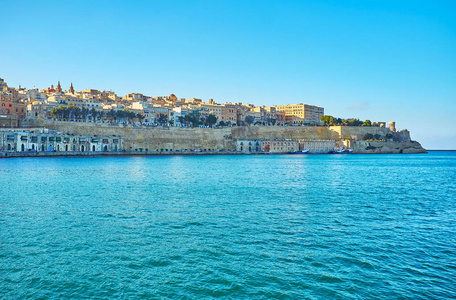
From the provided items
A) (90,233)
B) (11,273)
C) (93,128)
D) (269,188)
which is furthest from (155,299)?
(93,128)

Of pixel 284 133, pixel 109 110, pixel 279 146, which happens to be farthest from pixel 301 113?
pixel 109 110

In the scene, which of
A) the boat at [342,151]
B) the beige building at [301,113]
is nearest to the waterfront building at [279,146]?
the boat at [342,151]

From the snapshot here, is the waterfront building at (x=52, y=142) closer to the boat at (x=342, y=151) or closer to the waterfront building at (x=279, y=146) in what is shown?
the waterfront building at (x=279, y=146)

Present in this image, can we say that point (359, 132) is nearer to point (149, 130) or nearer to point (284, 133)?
point (284, 133)

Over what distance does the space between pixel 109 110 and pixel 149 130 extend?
1181cm

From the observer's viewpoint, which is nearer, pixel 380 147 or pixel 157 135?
pixel 157 135

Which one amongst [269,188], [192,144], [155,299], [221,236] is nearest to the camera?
[155,299]

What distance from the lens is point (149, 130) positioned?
7400 cm

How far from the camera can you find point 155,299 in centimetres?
611

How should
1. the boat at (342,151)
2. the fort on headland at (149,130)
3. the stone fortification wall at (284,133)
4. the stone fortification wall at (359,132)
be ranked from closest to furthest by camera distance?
the fort on headland at (149,130) < the stone fortification wall at (284,133) < the boat at (342,151) < the stone fortification wall at (359,132)

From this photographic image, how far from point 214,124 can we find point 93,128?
36.3 metres

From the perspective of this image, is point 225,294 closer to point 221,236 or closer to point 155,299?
point 155,299

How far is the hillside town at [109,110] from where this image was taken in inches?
2635

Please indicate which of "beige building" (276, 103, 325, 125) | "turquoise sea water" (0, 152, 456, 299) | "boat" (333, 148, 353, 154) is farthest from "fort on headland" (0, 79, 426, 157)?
"turquoise sea water" (0, 152, 456, 299)
